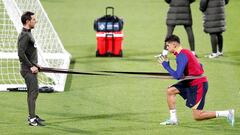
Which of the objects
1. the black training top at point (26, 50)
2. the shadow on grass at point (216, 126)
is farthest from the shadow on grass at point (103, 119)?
the black training top at point (26, 50)

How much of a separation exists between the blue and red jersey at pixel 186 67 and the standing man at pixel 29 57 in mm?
2193

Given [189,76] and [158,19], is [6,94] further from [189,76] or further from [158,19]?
[158,19]

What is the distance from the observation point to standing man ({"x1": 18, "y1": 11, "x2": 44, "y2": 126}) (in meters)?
13.6

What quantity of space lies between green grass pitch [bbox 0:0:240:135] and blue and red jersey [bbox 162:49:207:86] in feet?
3.14

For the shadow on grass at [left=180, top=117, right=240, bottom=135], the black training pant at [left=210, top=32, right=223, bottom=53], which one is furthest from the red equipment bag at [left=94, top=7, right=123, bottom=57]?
the shadow on grass at [left=180, top=117, right=240, bottom=135]

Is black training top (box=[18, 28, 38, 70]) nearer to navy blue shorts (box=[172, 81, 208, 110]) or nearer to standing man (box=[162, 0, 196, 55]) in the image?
navy blue shorts (box=[172, 81, 208, 110])

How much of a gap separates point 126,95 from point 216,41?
4538 millimetres

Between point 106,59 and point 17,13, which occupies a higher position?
point 17,13

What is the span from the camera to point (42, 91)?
1683 cm

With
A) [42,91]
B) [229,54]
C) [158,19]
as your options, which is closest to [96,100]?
[42,91]

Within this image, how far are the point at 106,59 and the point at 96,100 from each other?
4.50m

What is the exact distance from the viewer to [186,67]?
44.4 ft

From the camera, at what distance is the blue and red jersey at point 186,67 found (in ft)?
43.7

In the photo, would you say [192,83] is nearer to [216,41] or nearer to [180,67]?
[180,67]
